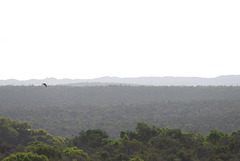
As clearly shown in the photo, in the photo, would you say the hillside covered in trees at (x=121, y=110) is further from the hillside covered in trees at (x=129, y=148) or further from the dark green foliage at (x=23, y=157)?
the dark green foliage at (x=23, y=157)

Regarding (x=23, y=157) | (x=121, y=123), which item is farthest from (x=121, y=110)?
(x=23, y=157)

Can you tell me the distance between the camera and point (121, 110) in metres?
63.1

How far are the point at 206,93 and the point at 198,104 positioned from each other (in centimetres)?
1668

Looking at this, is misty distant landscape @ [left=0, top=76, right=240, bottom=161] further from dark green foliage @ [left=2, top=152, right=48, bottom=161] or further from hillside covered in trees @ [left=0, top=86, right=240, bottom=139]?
dark green foliage @ [left=2, top=152, right=48, bottom=161]

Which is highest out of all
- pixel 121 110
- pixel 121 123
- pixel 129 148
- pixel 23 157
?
pixel 23 157

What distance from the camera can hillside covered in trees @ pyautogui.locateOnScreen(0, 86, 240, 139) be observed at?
47.5m

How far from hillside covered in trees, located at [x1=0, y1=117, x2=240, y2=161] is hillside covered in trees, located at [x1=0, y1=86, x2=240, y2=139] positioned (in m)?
18.3

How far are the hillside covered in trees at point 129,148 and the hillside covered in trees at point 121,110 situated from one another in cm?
1826

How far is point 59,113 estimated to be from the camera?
61000 mm

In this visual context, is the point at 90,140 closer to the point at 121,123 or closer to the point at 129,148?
the point at 129,148

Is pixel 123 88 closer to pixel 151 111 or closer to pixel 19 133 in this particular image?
pixel 151 111

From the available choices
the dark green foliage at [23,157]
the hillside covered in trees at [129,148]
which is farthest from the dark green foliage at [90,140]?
the dark green foliage at [23,157]

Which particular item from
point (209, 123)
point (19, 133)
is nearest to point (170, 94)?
point (209, 123)

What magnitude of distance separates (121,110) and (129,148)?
43.0m
